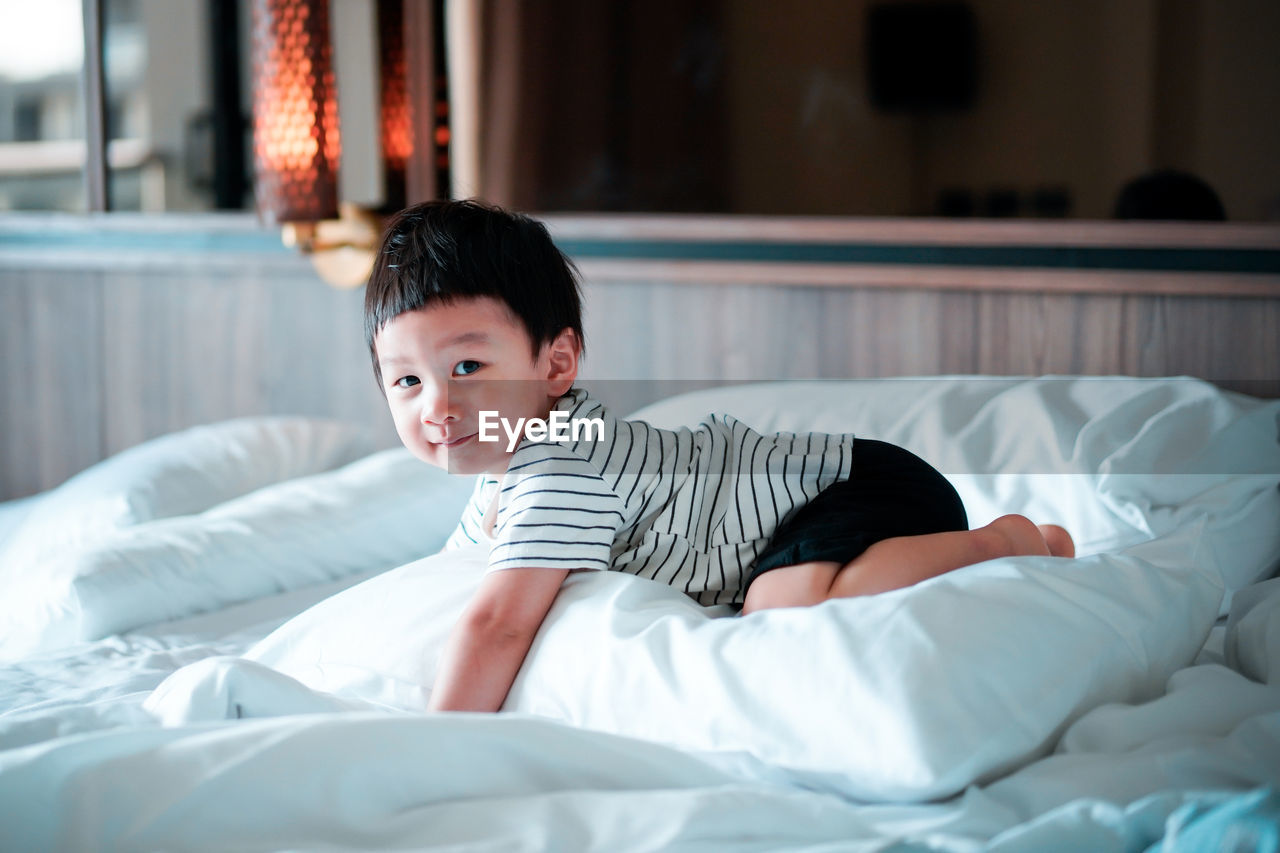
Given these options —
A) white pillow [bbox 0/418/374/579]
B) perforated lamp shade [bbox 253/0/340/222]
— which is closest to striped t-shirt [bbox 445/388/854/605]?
white pillow [bbox 0/418/374/579]

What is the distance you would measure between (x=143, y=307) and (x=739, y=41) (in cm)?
127

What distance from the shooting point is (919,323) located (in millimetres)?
1486

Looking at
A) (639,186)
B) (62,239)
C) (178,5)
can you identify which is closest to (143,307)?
(62,239)

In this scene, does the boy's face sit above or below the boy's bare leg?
above

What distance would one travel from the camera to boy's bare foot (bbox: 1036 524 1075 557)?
937mm

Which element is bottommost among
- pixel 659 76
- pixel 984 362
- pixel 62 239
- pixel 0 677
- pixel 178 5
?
pixel 0 677

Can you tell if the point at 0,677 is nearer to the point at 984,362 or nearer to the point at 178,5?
the point at 984,362

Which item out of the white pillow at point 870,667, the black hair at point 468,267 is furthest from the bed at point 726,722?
the black hair at point 468,267

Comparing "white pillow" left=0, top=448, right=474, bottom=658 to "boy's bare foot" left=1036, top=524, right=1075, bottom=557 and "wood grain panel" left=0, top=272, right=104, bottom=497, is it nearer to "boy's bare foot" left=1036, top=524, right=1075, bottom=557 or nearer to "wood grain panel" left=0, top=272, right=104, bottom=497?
"boy's bare foot" left=1036, top=524, right=1075, bottom=557

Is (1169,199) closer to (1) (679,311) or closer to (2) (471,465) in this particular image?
(1) (679,311)

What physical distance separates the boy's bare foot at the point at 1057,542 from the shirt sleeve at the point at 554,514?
1.19 ft

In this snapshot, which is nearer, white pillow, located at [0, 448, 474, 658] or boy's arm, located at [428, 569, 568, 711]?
boy's arm, located at [428, 569, 568, 711]

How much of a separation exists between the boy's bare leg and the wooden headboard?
61 cm

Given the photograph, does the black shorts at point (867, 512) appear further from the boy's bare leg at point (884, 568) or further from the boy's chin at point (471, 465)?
the boy's chin at point (471, 465)
